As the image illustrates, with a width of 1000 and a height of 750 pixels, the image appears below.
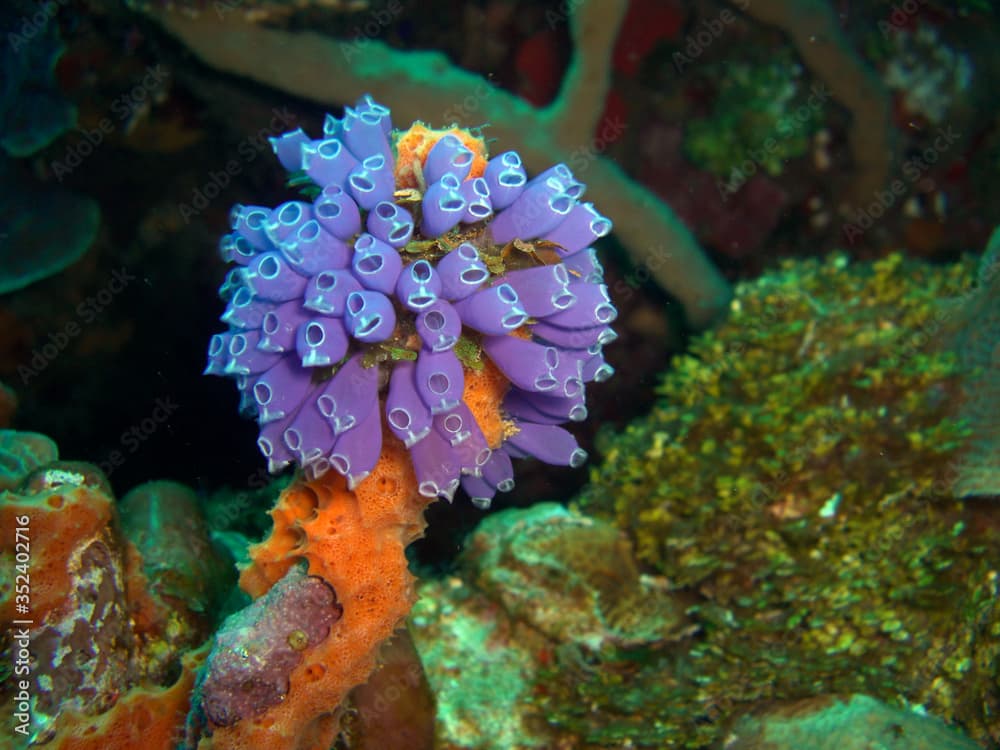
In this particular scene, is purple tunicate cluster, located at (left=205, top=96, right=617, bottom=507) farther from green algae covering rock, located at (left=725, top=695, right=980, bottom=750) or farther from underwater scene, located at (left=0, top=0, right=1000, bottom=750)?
green algae covering rock, located at (left=725, top=695, right=980, bottom=750)

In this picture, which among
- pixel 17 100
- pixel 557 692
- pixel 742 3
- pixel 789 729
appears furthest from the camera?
pixel 742 3

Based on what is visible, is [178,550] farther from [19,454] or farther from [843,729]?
[843,729]

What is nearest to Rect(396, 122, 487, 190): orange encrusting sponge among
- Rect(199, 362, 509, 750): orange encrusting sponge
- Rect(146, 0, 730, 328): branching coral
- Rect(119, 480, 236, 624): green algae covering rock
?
Rect(199, 362, 509, 750): orange encrusting sponge

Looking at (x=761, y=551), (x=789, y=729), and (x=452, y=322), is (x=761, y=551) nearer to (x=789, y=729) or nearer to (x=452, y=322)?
(x=789, y=729)

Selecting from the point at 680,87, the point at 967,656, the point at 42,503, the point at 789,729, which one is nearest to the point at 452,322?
the point at 42,503

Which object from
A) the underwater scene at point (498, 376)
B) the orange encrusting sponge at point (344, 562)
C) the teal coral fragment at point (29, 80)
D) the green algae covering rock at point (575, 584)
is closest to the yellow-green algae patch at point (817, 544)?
the underwater scene at point (498, 376)
